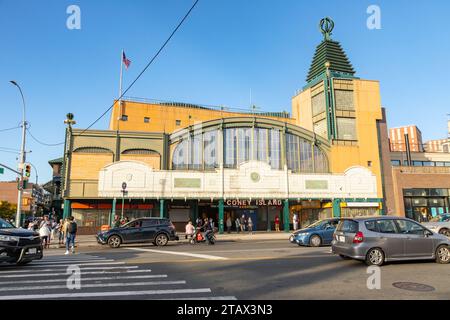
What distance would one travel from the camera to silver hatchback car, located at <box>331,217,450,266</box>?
9.99 m

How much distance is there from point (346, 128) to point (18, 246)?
3947cm

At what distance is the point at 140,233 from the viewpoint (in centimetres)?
1956

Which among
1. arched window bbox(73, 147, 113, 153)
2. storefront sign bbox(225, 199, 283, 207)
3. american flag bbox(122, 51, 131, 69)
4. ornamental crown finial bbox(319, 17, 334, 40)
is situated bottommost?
storefront sign bbox(225, 199, 283, 207)

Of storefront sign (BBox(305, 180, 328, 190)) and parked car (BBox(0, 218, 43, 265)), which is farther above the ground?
storefront sign (BBox(305, 180, 328, 190))

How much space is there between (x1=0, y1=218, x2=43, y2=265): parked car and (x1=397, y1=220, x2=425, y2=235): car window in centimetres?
1184

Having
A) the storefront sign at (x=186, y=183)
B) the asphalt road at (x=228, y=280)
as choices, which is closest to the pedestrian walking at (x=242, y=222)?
the storefront sign at (x=186, y=183)

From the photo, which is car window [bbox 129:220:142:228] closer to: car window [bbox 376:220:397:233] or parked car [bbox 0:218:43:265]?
parked car [bbox 0:218:43:265]

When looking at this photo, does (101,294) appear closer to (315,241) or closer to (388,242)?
(388,242)

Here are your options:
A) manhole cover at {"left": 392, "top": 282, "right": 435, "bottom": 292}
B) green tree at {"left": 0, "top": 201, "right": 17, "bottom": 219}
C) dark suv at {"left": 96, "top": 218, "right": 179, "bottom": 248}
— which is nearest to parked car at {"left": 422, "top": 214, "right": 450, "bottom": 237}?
manhole cover at {"left": 392, "top": 282, "right": 435, "bottom": 292}

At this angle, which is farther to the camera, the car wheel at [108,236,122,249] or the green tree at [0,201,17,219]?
the green tree at [0,201,17,219]

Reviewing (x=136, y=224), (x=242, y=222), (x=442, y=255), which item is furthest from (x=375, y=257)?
(x=242, y=222)

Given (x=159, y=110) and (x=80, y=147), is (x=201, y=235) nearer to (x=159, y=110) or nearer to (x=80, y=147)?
(x=80, y=147)

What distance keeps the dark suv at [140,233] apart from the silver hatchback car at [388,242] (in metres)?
11.9
